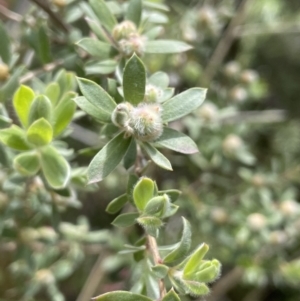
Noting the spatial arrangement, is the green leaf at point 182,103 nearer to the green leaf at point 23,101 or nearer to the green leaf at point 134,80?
the green leaf at point 134,80

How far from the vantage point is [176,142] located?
1.61 feet

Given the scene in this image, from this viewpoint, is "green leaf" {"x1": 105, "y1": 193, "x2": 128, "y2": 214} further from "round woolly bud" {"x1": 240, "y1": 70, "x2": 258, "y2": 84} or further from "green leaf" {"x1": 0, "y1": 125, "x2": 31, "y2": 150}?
"round woolly bud" {"x1": 240, "y1": 70, "x2": 258, "y2": 84}

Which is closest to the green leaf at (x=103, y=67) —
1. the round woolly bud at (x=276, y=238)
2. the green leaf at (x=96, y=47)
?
the green leaf at (x=96, y=47)

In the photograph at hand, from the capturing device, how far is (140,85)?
0.48 meters

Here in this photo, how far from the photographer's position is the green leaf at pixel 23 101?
0.51m

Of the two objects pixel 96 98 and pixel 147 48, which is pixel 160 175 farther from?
pixel 96 98

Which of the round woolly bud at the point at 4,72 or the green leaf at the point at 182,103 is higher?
the round woolly bud at the point at 4,72

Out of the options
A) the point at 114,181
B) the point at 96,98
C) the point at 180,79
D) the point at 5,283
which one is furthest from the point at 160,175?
the point at 96,98

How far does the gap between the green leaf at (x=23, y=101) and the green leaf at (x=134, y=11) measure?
179mm

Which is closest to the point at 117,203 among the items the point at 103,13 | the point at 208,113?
the point at 103,13

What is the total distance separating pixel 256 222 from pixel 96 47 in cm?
56

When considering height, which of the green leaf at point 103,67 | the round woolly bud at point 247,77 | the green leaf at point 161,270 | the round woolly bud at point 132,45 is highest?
the round woolly bud at point 132,45

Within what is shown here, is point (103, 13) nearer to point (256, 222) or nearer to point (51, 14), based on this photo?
point (51, 14)

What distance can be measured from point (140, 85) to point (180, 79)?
2.24ft
